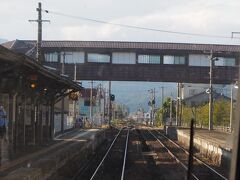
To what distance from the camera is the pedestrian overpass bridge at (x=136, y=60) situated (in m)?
68.5

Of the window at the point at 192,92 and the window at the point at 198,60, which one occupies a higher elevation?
the window at the point at 198,60

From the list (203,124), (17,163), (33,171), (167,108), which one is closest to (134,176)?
(17,163)

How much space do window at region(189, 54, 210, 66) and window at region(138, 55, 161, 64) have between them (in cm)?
394

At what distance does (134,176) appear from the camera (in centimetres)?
2156

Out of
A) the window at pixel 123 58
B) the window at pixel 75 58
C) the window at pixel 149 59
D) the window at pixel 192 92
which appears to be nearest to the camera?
the window at pixel 123 58

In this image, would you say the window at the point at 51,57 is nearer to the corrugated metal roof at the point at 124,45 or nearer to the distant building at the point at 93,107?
the corrugated metal roof at the point at 124,45

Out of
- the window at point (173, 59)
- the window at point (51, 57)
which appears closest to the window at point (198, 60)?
the window at point (173, 59)

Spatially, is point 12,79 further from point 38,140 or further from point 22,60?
point 38,140

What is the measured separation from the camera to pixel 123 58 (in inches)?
2785

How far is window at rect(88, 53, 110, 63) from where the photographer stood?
70037 millimetres

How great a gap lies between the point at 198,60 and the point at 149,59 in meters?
5.96

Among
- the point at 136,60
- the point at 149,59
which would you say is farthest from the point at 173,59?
the point at 136,60

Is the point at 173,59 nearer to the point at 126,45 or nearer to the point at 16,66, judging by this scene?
the point at 126,45

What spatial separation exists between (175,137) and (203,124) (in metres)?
35.1
